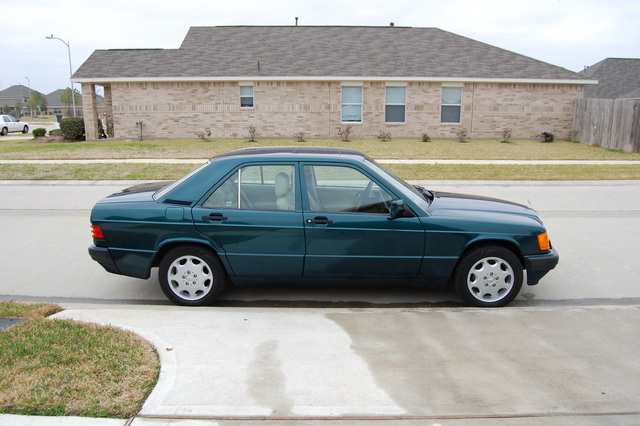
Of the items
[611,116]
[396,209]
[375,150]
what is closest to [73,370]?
[396,209]

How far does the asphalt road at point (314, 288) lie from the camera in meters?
6.02

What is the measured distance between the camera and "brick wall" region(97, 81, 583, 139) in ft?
85.2

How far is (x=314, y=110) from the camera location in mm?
26125

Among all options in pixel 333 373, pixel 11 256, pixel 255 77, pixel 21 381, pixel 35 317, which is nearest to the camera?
pixel 21 381

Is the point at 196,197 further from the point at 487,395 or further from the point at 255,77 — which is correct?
the point at 255,77

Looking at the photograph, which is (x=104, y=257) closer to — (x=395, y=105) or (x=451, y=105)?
(x=395, y=105)

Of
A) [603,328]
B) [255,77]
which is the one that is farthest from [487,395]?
[255,77]

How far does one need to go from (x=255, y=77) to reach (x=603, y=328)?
2241 centimetres

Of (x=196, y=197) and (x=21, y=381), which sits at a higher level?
(x=196, y=197)

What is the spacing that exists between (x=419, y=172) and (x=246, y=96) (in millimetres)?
13716

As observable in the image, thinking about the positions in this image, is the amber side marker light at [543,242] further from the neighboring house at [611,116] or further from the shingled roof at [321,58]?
the shingled roof at [321,58]

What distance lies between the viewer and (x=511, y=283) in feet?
18.4

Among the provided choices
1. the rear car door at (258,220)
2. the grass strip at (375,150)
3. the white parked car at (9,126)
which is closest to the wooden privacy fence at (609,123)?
the grass strip at (375,150)

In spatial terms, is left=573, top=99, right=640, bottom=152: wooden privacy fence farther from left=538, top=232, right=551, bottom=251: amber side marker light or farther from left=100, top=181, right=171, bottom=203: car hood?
left=100, top=181, right=171, bottom=203: car hood
